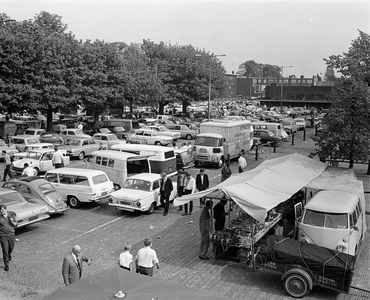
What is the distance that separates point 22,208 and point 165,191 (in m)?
5.39

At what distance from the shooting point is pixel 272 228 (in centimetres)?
1400

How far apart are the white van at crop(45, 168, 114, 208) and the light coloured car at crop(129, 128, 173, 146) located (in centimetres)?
1724

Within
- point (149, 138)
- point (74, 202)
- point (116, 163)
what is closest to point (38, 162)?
point (116, 163)

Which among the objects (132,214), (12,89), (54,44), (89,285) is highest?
(54,44)

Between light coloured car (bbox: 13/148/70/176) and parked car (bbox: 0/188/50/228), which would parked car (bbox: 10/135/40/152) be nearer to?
light coloured car (bbox: 13/148/70/176)

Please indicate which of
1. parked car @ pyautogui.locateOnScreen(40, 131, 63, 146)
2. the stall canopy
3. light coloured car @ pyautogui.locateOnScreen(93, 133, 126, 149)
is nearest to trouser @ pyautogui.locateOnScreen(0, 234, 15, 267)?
the stall canopy

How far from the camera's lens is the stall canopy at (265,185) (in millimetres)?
11516

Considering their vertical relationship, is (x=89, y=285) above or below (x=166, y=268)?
above

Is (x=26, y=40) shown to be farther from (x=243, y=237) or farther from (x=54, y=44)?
(x=243, y=237)

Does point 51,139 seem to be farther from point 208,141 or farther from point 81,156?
point 208,141

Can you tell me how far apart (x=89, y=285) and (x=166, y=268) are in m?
5.84

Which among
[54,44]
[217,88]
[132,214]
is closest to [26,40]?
[54,44]

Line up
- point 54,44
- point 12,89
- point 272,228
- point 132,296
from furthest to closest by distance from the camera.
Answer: point 54,44, point 12,89, point 272,228, point 132,296

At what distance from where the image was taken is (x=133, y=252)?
13.2 meters
